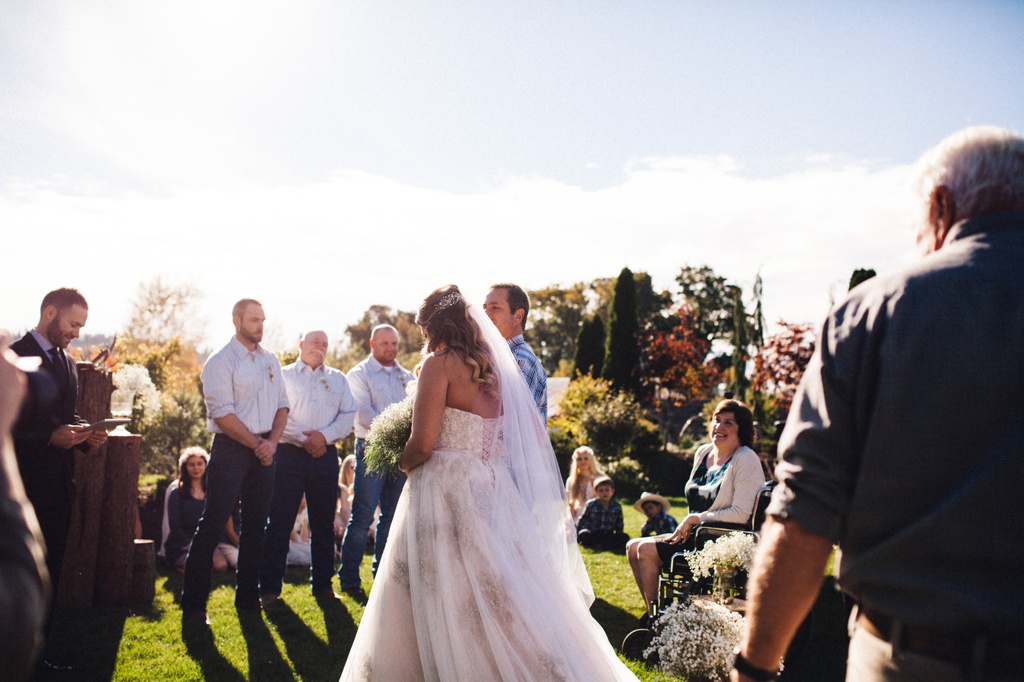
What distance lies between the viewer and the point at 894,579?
1512 millimetres

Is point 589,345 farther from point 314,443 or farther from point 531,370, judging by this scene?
point 531,370

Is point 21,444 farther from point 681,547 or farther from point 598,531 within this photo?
point 598,531

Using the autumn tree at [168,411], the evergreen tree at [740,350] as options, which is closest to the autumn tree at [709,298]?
the evergreen tree at [740,350]

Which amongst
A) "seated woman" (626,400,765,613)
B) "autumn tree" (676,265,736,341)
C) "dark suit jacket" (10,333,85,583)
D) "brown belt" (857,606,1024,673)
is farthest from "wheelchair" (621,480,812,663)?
"autumn tree" (676,265,736,341)

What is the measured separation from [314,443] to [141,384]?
373 cm

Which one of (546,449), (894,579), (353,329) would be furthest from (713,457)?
(353,329)

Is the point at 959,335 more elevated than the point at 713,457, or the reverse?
the point at 959,335

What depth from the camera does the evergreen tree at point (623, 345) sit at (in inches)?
1048

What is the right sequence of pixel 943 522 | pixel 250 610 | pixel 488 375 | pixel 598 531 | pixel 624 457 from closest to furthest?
pixel 943 522
pixel 488 375
pixel 250 610
pixel 598 531
pixel 624 457

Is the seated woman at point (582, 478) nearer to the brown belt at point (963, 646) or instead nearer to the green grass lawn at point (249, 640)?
the green grass lawn at point (249, 640)

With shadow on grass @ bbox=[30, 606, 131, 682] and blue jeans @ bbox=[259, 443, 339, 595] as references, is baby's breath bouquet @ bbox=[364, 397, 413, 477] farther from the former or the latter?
blue jeans @ bbox=[259, 443, 339, 595]

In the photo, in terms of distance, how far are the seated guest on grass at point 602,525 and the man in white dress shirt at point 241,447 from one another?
4637 millimetres

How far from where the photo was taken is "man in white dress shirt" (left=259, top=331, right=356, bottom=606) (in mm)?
6715

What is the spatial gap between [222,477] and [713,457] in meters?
3.95
